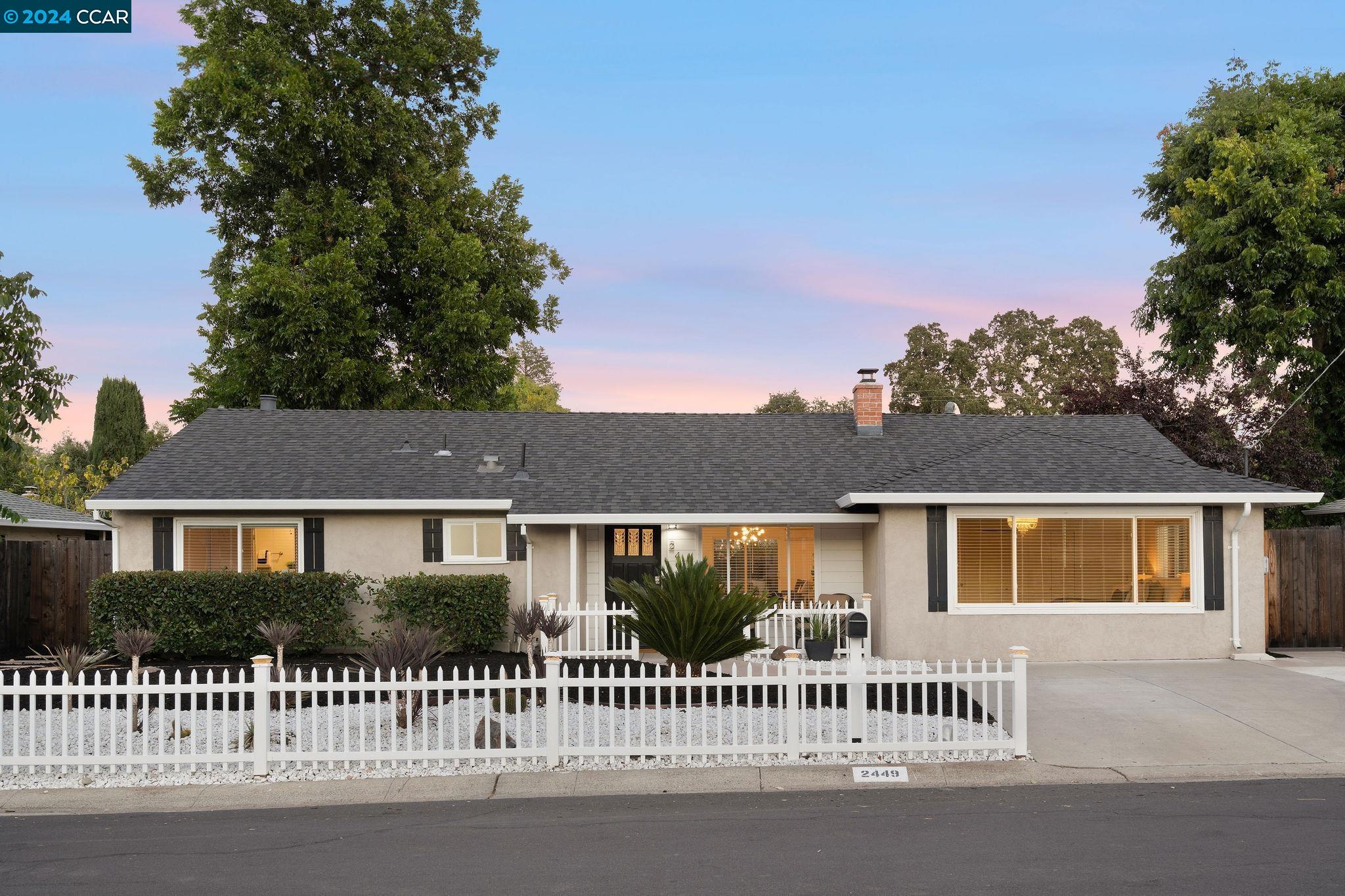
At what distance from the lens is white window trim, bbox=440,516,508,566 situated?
16.3 meters

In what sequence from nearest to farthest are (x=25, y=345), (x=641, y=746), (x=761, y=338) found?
(x=641, y=746)
(x=25, y=345)
(x=761, y=338)

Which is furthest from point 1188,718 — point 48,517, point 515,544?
point 48,517

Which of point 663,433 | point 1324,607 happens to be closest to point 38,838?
point 663,433

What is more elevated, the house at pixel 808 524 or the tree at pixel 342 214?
the tree at pixel 342 214

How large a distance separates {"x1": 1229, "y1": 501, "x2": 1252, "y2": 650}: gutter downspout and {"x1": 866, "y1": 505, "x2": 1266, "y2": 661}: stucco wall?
2.0 inches

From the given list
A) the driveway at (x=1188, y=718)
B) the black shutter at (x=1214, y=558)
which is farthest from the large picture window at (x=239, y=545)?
the black shutter at (x=1214, y=558)

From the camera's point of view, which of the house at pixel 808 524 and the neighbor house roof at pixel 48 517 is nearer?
the house at pixel 808 524

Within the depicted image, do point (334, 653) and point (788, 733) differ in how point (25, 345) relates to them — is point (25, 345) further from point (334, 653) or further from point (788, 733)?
point (788, 733)

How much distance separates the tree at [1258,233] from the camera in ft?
81.6

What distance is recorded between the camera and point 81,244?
70.0 ft

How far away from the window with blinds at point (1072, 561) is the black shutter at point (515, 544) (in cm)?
639

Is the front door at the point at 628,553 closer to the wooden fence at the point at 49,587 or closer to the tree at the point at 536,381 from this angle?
the wooden fence at the point at 49,587

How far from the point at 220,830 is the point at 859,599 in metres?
11.3

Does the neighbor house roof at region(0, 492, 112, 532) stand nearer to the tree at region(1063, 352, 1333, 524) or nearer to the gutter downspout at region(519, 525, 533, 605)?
the gutter downspout at region(519, 525, 533, 605)
